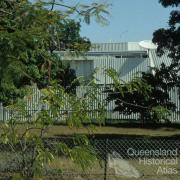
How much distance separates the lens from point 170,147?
42.4 feet

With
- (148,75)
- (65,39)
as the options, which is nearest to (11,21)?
(65,39)

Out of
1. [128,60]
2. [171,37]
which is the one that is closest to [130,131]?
[171,37]

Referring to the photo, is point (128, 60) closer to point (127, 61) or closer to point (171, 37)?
point (127, 61)

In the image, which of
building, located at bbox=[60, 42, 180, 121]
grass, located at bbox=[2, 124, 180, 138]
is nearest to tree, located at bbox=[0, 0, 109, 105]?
building, located at bbox=[60, 42, 180, 121]

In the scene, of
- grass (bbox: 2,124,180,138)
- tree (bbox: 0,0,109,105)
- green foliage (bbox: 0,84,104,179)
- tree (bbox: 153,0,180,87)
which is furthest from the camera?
grass (bbox: 2,124,180,138)

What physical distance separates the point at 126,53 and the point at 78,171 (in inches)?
1839

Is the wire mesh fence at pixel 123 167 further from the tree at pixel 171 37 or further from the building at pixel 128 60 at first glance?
the building at pixel 128 60

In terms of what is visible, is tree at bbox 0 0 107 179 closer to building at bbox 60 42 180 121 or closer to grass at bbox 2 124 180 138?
building at bbox 60 42 180 121

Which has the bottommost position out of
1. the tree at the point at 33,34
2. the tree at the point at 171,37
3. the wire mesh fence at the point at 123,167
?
the wire mesh fence at the point at 123,167

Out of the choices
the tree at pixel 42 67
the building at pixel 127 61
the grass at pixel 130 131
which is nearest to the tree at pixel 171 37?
the building at pixel 127 61

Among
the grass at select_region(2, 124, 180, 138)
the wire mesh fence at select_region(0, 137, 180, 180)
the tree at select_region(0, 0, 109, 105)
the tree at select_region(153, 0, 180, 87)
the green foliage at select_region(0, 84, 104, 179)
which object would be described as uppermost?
the tree at select_region(153, 0, 180, 87)

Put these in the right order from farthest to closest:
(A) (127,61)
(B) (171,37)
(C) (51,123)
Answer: (A) (127,61) < (B) (171,37) < (C) (51,123)

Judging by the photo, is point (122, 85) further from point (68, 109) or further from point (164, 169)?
point (164, 169)

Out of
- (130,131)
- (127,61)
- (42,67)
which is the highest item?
(127,61)
